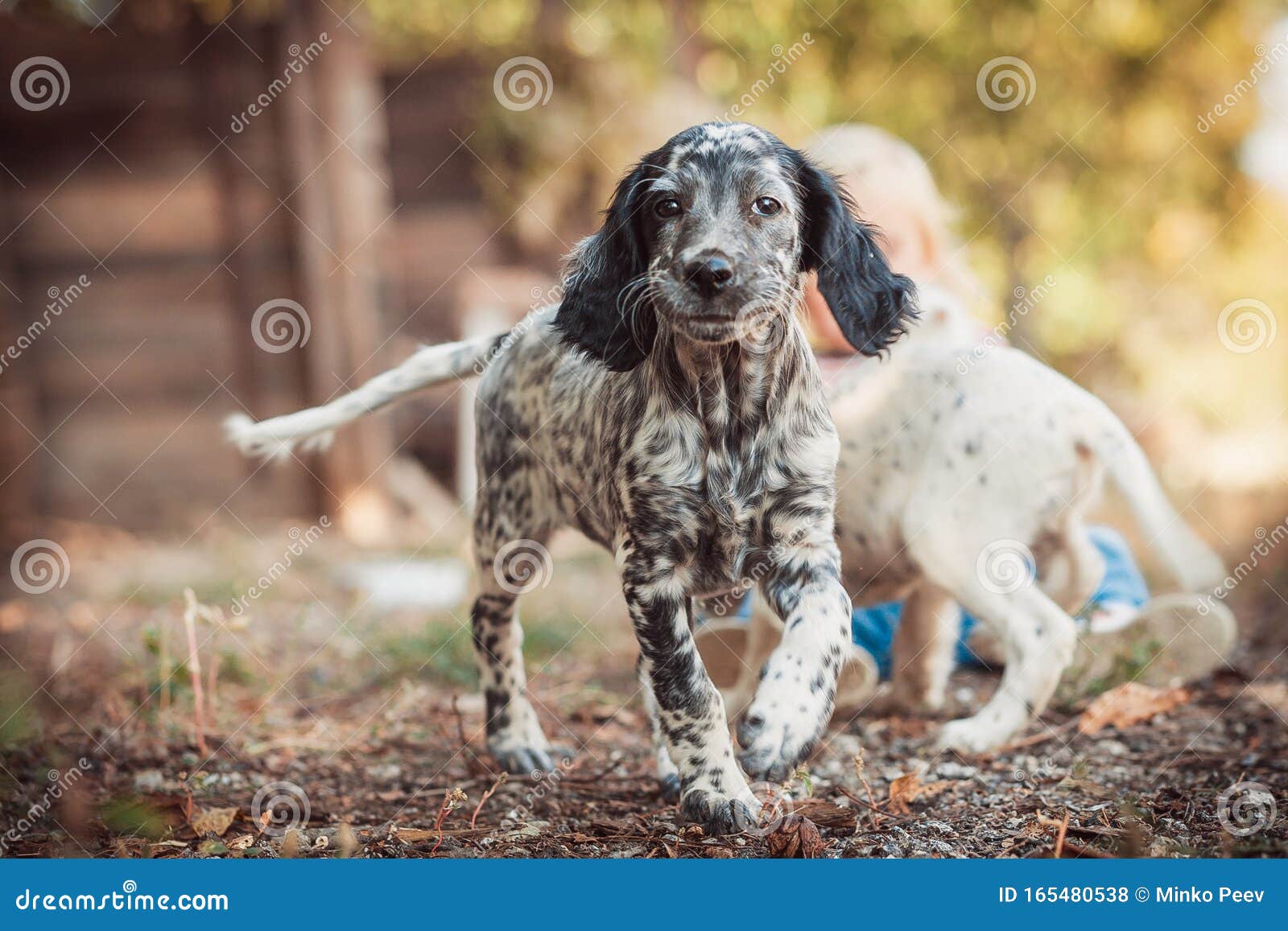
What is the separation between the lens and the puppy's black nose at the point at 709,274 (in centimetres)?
279

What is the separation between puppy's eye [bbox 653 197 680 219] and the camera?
10.0 ft

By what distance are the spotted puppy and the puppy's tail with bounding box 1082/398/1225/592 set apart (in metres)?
Answer: 1.14

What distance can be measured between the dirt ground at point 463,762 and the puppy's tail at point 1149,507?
1.77 ft

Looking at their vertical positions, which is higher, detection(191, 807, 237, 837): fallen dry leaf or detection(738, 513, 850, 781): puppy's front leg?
detection(738, 513, 850, 781): puppy's front leg

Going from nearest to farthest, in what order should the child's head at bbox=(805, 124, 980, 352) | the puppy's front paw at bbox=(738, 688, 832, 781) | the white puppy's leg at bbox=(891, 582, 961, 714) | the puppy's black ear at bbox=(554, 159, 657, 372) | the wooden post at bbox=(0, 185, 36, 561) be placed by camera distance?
the puppy's front paw at bbox=(738, 688, 832, 781) < the puppy's black ear at bbox=(554, 159, 657, 372) < the white puppy's leg at bbox=(891, 582, 961, 714) < the child's head at bbox=(805, 124, 980, 352) < the wooden post at bbox=(0, 185, 36, 561)

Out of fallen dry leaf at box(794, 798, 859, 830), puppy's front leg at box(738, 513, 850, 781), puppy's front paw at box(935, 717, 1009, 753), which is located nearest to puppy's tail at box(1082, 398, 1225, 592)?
puppy's front paw at box(935, 717, 1009, 753)

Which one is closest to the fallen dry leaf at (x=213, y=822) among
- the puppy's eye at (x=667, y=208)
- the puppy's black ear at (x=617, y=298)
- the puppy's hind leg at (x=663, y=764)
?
the puppy's hind leg at (x=663, y=764)

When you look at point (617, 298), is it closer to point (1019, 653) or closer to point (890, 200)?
point (1019, 653)

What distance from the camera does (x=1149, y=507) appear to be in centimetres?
396

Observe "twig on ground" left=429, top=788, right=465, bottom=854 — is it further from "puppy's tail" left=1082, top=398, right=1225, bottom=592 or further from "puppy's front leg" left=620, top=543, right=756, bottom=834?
"puppy's tail" left=1082, top=398, right=1225, bottom=592

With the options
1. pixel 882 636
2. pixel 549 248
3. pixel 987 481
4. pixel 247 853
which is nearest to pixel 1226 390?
pixel 549 248

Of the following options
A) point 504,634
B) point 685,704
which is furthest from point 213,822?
point 685,704

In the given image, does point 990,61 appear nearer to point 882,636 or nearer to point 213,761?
point 882,636

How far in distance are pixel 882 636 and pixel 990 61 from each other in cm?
501
